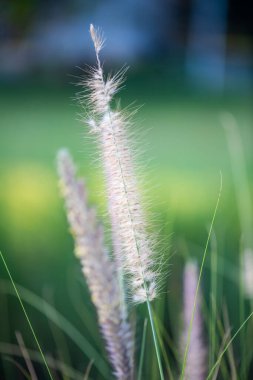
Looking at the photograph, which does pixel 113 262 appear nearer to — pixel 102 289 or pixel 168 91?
pixel 102 289

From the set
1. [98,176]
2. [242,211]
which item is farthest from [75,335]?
[98,176]

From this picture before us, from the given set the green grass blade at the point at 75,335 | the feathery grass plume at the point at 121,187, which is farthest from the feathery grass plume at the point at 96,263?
the green grass blade at the point at 75,335

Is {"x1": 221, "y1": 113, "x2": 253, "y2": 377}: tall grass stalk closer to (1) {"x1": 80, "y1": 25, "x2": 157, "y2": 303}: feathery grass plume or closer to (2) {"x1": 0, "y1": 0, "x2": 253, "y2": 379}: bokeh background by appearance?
(2) {"x1": 0, "y1": 0, "x2": 253, "y2": 379}: bokeh background

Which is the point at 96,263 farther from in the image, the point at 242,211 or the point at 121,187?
the point at 242,211

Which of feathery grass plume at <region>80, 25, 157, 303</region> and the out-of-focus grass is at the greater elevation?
the out-of-focus grass

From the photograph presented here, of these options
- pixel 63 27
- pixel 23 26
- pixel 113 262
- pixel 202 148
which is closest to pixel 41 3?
pixel 63 27

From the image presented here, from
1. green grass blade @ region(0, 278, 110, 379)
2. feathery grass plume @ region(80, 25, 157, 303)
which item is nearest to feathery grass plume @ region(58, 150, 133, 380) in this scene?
feathery grass plume @ region(80, 25, 157, 303)
